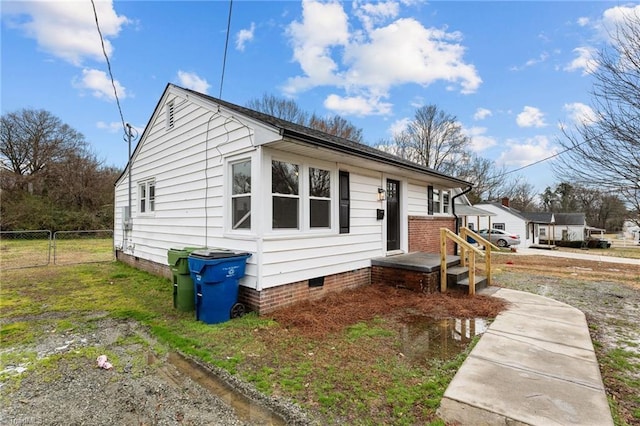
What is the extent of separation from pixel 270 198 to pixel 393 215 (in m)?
4.43

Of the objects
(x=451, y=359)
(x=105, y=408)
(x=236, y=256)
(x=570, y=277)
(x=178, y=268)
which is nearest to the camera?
(x=105, y=408)

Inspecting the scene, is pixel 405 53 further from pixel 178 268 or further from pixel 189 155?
pixel 178 268

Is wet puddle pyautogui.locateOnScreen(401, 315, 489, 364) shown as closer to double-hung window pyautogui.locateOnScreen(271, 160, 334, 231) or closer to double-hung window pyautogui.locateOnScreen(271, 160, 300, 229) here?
double-hung window pyautogui.locateOnScreen(271, 160, 334, 231)

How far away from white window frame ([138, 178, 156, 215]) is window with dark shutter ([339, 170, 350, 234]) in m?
5.63

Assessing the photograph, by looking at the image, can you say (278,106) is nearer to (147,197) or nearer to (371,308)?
(147,197)

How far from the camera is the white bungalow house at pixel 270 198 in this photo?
16.4ft

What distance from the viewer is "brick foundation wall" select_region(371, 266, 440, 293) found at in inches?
253

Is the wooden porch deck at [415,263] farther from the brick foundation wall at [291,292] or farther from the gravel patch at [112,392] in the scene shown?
the gravel patch at [112,392]

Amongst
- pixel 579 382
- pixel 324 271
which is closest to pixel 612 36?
pixel 579 382

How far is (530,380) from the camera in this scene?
2969 millimetres

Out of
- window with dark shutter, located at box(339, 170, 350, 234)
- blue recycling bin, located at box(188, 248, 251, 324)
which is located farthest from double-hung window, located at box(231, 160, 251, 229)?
window with dark shutter, located at box(339, 170, 350, 234)

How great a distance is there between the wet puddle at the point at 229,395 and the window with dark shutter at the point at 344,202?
378 centimetres

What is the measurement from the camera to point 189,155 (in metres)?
6.86

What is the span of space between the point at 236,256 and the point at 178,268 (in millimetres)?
1197
